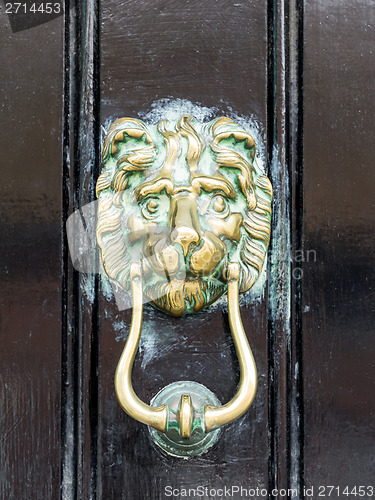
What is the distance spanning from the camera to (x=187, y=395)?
414mm

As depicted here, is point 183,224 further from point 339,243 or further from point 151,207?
point 339,243

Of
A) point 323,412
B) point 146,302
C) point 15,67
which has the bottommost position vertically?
point 323,412

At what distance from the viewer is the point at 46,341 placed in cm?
48

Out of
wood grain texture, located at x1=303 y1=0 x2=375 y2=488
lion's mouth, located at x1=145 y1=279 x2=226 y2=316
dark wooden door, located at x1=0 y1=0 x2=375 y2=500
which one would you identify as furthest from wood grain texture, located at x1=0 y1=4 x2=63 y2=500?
wood grain texture, located at x1=303 y1=0 x2=375 y2=488

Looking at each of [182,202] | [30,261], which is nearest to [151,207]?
[182,202]

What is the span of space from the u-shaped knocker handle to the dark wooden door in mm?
44

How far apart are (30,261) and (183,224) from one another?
17 centimetres

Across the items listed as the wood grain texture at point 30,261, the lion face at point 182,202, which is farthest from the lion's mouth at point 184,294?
the wood grain texture at point 30,261

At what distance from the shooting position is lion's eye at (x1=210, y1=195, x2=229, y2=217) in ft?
1.44

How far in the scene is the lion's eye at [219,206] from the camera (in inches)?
17.3

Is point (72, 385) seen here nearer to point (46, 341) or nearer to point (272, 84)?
point (46, 341)

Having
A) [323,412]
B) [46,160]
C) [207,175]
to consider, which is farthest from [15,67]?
[323,412]

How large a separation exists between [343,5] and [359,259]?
247mm

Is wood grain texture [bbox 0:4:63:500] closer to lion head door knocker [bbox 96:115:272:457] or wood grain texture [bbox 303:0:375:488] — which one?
lion head door knocker [bbox 96:115:272:457]
